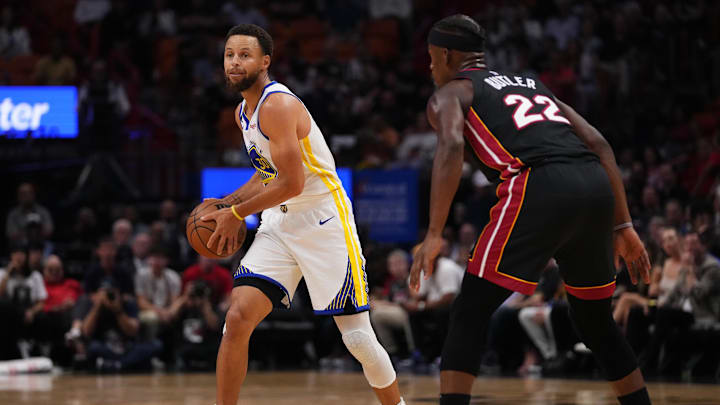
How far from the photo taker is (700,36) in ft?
46.7

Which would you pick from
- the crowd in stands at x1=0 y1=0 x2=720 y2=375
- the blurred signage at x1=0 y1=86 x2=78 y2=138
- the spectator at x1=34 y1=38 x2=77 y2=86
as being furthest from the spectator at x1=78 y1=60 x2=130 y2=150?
the spectator at x1=34 y1=38 x2=77 y2=86

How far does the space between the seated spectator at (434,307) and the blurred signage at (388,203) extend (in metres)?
1.67

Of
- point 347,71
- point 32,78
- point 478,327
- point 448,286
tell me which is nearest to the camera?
point 478,327

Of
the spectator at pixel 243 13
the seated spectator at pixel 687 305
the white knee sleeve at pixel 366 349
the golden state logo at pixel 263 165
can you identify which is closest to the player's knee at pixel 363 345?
the white knee sleeve at pixel 366 349

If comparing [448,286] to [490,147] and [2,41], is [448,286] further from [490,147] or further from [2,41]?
[2,41]

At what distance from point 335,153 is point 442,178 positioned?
986 cm

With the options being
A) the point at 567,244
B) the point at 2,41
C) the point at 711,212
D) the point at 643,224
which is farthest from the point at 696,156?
the point at 2,41

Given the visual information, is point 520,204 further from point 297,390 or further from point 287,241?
point 297,390

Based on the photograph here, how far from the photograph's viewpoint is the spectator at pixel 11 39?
55.2 ft

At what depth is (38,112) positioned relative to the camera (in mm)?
14094

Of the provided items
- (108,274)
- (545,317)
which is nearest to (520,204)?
(545,317)

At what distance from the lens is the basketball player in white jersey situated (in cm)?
488

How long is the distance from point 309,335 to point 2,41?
26.7ft

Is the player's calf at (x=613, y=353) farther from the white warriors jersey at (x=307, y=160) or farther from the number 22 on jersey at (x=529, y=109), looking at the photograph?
the white warriors jersey at (x=307, y=160)
